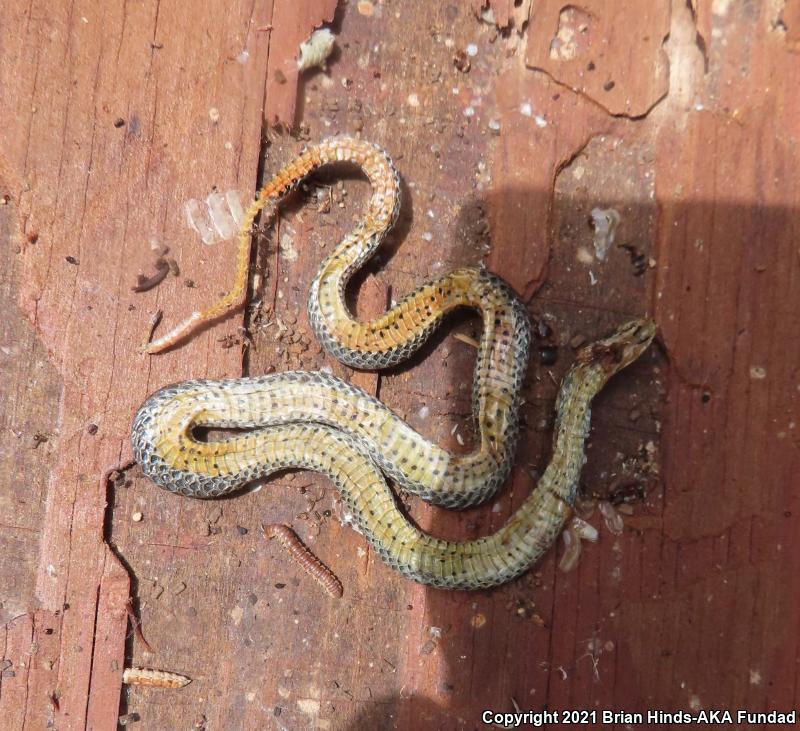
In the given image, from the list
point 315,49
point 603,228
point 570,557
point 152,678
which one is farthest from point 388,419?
point 315,49

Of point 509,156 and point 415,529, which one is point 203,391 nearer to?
point 415,529

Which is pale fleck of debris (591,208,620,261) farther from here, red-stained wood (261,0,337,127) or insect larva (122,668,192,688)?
insect larva (122,668,192,688)

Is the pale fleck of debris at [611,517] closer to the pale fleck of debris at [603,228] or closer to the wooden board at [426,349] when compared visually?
the wooden board at [426,349]

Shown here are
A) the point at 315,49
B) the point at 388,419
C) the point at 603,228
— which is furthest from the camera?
the point at 603,228

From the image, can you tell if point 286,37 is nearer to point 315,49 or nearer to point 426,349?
point 315,49

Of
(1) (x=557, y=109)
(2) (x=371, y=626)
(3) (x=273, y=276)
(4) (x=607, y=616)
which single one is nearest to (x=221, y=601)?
(2) (x=371, y=626)

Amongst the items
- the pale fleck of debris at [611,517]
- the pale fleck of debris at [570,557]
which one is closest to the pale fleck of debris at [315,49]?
the pale fleck of debris at [611,517]
